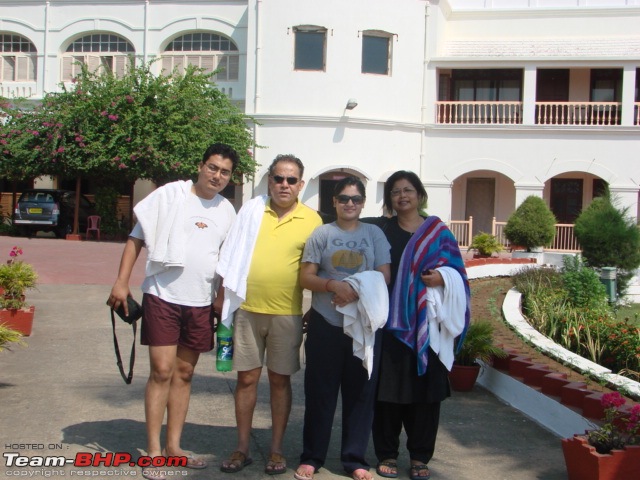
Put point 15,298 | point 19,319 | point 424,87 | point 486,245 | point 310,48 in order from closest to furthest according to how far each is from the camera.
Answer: point 19,319, point 15,298, point 486,245, point 310,48, point 424,87

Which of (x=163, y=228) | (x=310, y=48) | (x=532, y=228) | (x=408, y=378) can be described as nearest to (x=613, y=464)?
(x=408, y=378)

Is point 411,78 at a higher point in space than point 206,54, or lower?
lower

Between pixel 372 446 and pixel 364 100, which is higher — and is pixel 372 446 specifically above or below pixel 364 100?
below

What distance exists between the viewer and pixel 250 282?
4.58m

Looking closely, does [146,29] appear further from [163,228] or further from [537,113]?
[163,228]

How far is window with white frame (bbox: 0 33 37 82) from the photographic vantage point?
1038 inches

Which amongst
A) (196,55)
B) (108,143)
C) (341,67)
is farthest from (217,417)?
(196,55)

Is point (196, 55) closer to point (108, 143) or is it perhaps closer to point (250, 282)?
point (108, 143)

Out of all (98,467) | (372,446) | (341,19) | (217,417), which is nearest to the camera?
(98,467)

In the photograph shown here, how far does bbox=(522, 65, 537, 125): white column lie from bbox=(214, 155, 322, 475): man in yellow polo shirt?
68.4 ft

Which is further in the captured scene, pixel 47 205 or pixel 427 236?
pixel 47 205

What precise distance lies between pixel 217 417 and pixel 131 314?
57.5 inches

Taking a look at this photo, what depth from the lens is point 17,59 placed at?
26344 mm

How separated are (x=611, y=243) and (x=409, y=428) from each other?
10709 mm
